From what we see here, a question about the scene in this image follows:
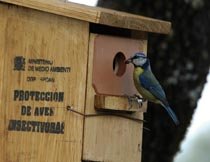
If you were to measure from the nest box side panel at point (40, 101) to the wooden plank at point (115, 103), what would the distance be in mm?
84

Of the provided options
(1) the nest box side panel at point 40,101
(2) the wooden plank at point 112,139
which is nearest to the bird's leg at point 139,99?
(2) the wooden plank at point 112,139

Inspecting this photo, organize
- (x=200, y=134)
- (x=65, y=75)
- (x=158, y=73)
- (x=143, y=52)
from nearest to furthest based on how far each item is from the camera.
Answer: (x=65, y=75) → (x=143, y=52) → (x=158, y=73) → (x=200, y=134)

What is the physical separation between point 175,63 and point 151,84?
75 centimetres

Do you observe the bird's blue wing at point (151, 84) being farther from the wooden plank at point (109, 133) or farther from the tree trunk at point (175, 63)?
the tree trunk at point (175, 63)

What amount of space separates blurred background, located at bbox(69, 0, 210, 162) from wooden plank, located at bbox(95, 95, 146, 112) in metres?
0.90

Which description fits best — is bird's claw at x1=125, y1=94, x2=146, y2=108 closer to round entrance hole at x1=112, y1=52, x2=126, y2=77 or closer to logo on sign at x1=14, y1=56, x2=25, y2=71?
round entrance hole at x1=112, y1=52, x2=126, y2=77

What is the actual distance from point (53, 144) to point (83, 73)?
1.24ft

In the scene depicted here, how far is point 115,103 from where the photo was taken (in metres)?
5.71

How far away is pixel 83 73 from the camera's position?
566 cm

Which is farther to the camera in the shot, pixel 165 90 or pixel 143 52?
pixel 165 90

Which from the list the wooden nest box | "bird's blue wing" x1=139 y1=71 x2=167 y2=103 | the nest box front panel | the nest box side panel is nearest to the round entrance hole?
the nest box front panel

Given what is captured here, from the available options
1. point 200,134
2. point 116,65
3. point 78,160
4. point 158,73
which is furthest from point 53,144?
point 200,134

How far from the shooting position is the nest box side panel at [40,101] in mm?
5641

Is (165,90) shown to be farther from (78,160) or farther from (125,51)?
(78,160)
